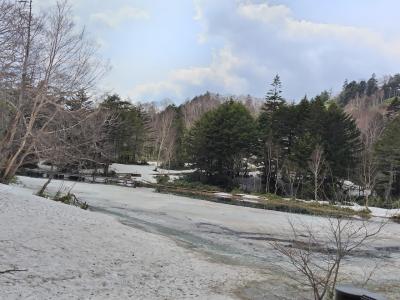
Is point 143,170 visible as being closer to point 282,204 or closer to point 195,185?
point 195,185

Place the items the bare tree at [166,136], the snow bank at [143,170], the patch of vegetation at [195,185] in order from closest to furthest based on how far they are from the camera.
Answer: the patch of vegetation at [195,185] < the snow bank at [143,170] < the bare tree at [166,136]

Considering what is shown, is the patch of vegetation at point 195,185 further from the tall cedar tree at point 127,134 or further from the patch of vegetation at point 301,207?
the tall cedar tree at point 127,134

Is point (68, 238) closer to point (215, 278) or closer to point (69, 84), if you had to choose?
point (215, 278)

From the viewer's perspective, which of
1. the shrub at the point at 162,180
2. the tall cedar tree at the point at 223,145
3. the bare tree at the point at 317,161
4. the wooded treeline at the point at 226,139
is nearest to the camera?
the wooded treeline at the point at 226,139

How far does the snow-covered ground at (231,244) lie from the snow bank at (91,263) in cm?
10

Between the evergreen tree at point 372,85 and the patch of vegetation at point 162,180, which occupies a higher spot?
the evergreen tree at point 372,85

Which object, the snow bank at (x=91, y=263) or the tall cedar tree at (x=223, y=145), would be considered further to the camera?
the tall cedar tree at (x=223, y=145)

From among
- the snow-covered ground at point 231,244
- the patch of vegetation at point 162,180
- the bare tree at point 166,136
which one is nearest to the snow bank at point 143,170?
the bare tree at point 166,136

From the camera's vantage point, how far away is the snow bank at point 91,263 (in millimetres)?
8133

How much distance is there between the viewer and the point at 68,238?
11820 mm

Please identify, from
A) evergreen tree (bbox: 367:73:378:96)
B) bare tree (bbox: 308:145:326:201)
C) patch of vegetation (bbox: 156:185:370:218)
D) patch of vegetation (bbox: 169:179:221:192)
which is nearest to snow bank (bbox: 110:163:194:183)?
patch of vegetation (bbox: 169:179:221:192)

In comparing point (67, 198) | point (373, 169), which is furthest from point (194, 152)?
point (67, 198)

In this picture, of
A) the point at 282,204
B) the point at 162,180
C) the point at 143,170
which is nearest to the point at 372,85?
the point at 143,170

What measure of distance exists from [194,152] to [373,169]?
67.7 feet
